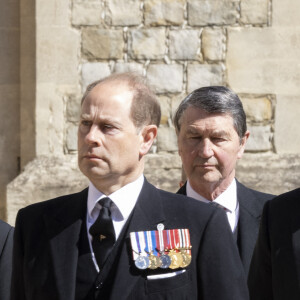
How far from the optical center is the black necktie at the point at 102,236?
2.86 metres

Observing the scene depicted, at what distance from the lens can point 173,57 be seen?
254 inches

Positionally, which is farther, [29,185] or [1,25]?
[1,25]

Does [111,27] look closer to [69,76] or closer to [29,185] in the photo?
[69,76]

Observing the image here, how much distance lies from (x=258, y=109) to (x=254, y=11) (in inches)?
28.2

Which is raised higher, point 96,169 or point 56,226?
point 96,169

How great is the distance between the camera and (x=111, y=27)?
6.44 metres

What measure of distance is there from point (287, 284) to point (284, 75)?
12.6 feet

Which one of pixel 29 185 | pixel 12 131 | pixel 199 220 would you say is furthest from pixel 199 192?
pixel 12 131

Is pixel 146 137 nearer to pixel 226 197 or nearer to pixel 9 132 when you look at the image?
pixel 226 197

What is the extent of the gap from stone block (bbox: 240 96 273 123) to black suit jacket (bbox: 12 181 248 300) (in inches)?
135

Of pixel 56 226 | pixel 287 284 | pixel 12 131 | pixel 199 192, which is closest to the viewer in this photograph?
pixel 287 284

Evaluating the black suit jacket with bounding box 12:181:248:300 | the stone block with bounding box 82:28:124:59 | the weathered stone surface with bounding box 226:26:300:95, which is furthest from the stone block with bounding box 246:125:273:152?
the black suit jacket with bounding box 12:181:248:300

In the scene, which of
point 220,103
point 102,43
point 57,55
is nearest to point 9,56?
point 57,55

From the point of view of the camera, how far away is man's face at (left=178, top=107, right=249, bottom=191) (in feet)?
12.3
